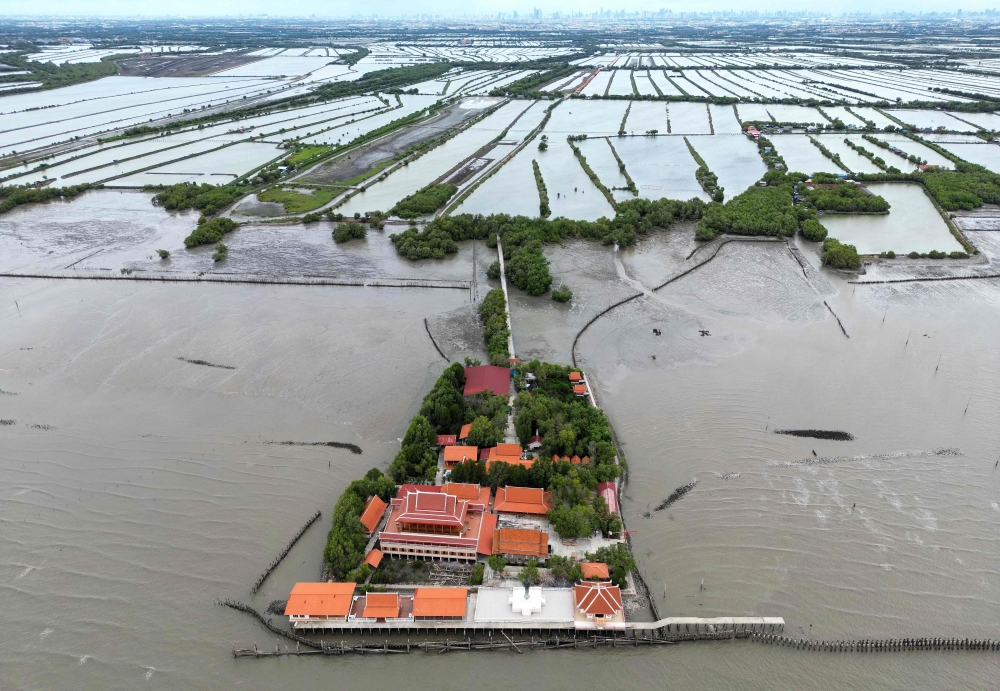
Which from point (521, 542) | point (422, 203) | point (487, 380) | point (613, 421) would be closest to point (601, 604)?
Answer: point (521, 542)

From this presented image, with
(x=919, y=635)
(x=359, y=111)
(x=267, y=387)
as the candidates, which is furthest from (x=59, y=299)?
(x=359, y=111)

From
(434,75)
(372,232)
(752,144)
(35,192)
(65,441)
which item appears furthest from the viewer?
(434,75)

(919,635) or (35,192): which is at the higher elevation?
(35,192)

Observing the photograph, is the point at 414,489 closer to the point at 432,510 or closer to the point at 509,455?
the point at 432,510

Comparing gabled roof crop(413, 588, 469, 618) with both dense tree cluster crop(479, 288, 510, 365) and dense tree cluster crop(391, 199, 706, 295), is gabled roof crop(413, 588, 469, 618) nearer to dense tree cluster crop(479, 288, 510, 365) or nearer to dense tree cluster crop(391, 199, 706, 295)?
dense tree cluster crop(479, 288, 510, 365)

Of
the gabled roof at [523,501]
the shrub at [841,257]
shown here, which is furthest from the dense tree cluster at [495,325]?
the shrub at [841,257]

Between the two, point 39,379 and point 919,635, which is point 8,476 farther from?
point 919,635

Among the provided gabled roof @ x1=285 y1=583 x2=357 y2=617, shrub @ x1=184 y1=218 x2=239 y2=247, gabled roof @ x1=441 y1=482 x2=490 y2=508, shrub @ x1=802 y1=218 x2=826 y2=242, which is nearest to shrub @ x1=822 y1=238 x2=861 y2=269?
shrub @ x1=802 y1=218 x2=826 y2=242
